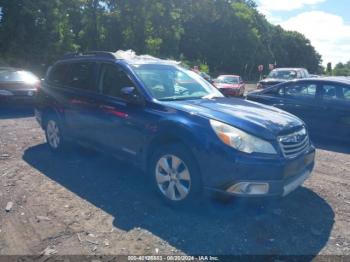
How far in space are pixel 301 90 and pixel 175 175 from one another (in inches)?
224

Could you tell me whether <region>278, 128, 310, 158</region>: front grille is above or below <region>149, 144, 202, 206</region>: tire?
above

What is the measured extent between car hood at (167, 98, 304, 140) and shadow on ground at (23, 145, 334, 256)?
81cm

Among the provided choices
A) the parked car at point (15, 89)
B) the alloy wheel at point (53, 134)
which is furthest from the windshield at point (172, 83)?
the parked car at point (15, 89)

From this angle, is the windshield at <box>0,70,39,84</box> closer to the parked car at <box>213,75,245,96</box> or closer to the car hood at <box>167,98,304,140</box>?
the car hood at <box>167,98,304,140</box>

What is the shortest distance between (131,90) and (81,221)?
174 centimetres

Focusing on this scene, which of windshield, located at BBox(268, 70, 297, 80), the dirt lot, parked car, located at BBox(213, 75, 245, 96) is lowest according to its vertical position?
the dirt lot

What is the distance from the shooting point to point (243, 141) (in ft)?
12.7

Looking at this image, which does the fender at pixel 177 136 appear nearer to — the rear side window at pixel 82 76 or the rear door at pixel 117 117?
the rear door at pixel 117 117

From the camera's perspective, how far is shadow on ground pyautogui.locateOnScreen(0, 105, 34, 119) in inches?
422

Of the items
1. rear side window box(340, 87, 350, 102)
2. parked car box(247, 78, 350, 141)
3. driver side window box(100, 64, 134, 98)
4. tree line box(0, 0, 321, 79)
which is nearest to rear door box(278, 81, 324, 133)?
parked car box(247, 78, 350, 141)

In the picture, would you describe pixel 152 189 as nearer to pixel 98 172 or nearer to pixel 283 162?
Answer: pixel 98 172

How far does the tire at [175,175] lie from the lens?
409 centimetres

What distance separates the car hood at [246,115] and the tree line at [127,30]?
22.5 m

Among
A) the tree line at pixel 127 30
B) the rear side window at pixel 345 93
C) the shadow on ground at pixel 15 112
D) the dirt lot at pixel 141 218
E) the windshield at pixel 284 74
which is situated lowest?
the dirt lot at pixel 141 218
